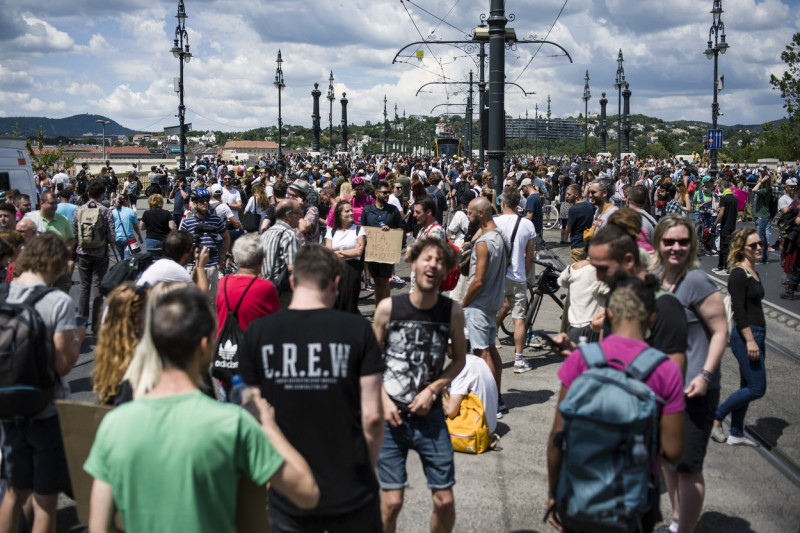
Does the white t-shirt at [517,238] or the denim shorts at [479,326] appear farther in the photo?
the white t-shirt at [517,238]

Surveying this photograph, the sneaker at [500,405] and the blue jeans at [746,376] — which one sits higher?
Result: the blue jeans at [746,376]

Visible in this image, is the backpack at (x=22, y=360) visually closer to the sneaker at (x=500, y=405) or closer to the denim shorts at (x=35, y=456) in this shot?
the denim shorts at (x=35, y=456)

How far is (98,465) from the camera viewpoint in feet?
7.73

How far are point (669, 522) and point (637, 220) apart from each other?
6.38 feet

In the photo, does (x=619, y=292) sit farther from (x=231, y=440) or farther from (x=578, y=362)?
(x=231, y=440)

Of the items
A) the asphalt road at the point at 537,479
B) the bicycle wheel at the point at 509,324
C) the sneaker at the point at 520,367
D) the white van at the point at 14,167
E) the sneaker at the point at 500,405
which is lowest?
the asphalt road at the point at 537,479

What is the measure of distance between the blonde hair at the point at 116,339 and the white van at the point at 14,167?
12002 millimetres

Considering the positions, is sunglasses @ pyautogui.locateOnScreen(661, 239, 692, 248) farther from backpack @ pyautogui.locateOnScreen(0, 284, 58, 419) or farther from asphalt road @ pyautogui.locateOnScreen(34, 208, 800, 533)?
backpack @ pyautogui.locateOnScreen(0, 284, 58, 419)

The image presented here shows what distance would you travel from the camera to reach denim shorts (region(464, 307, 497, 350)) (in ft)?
21.2

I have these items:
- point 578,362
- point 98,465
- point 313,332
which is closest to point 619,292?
point 578,362

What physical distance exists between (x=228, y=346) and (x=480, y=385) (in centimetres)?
240

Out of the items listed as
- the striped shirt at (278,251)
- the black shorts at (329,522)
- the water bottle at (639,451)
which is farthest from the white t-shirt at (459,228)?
the water bottle at (639,451)

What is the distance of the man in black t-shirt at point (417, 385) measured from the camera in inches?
153

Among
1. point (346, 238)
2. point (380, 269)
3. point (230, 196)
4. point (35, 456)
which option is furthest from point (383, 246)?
point (230, 196)
